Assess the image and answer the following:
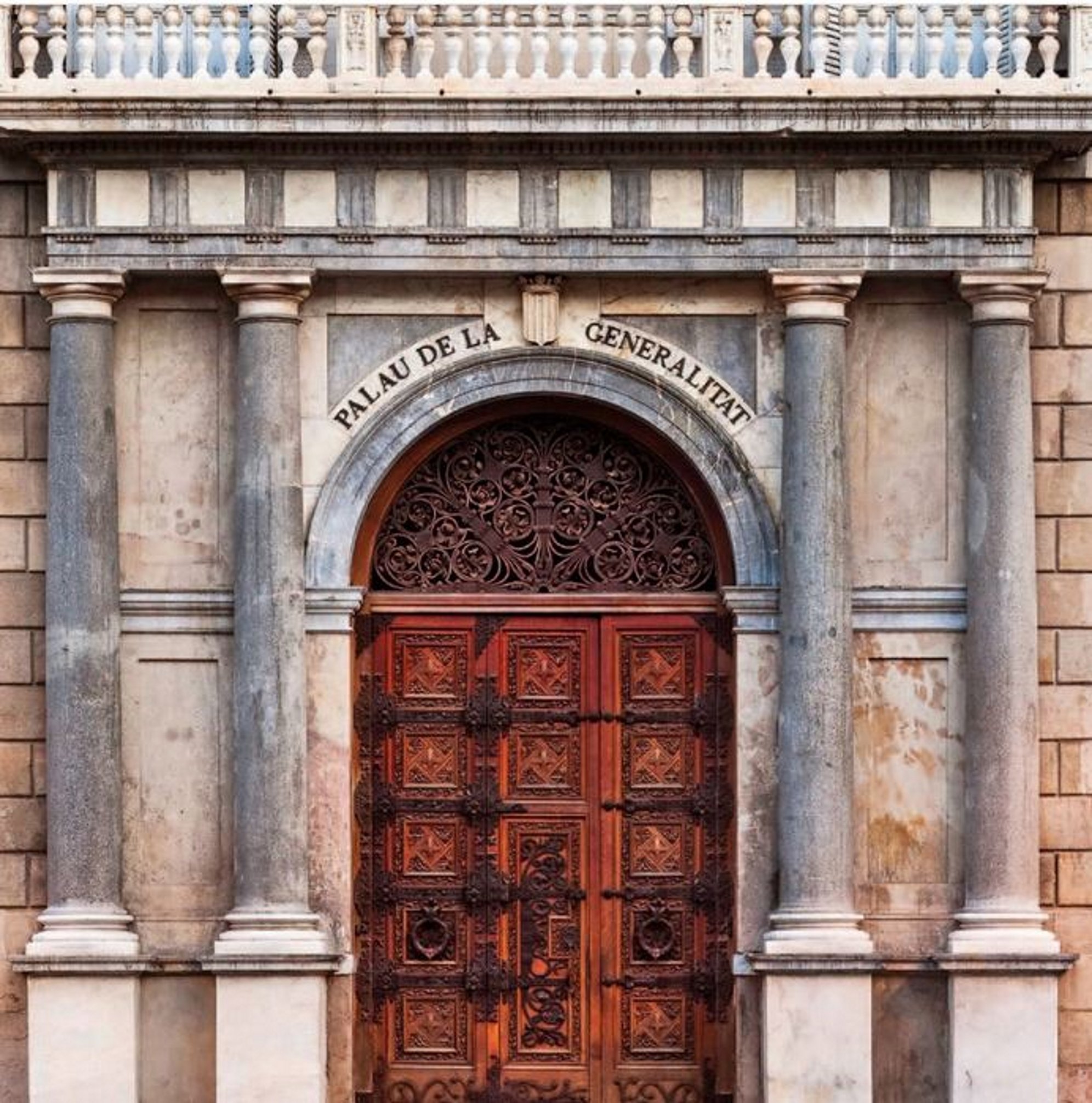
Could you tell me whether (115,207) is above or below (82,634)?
above

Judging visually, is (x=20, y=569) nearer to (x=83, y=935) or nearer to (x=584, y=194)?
(x=83, y=935)

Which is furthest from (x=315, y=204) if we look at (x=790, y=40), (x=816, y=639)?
(x=816, y=639)

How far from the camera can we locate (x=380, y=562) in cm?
1869

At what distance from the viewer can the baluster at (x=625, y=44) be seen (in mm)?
17938

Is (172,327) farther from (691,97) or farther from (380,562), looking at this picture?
(691,97)

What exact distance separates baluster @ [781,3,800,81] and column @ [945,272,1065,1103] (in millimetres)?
1703

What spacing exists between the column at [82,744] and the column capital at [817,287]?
424 centimetres

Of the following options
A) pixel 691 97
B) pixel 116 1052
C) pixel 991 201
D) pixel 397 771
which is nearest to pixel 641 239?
pixel 691 97

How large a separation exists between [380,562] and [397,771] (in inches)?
54.4

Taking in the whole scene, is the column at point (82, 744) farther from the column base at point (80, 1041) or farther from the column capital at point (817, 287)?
the column capital at point (817, 287)

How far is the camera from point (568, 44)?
17984 millimetres

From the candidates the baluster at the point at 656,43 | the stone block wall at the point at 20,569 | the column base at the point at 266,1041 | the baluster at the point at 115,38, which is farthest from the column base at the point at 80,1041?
the baluster at the point at 656,43

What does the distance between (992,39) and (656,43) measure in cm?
214

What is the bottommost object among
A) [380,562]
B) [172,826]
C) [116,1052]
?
[116,1052]
